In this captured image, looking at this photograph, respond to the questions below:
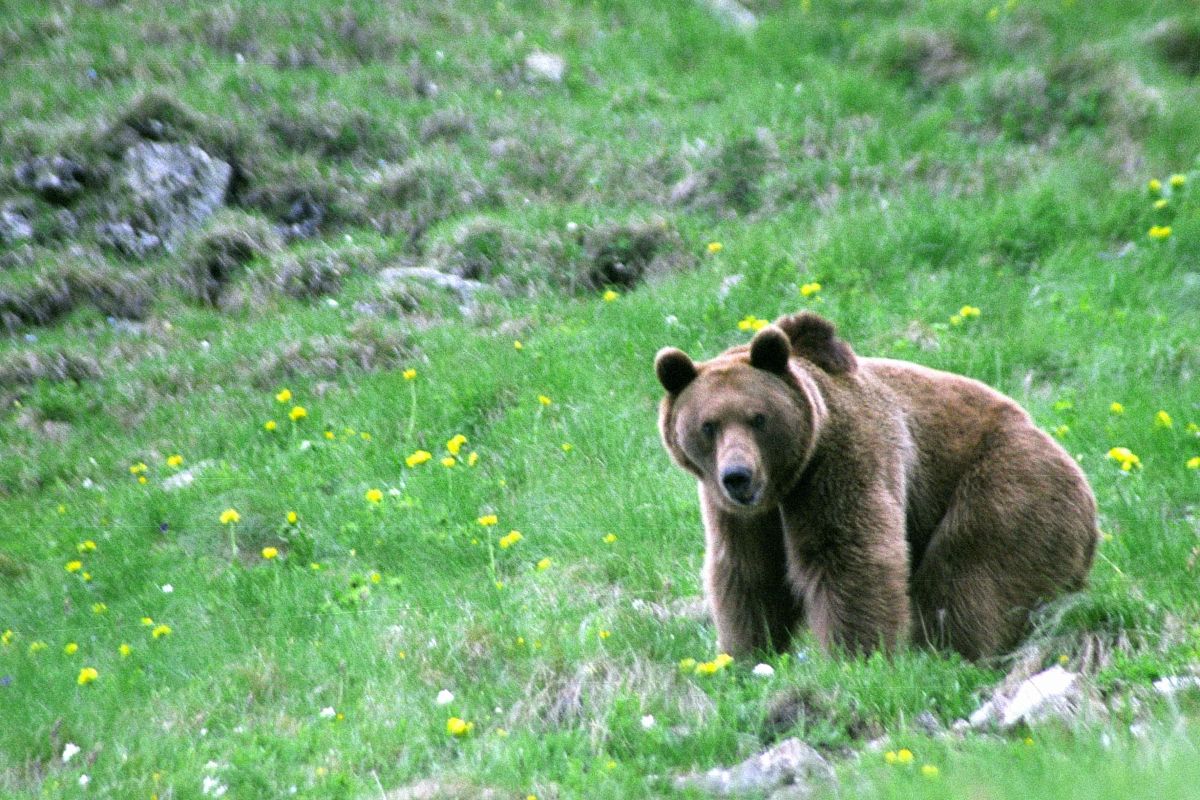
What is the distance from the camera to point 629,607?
6.44m

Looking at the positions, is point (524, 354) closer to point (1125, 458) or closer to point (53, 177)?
point (1125, 458)

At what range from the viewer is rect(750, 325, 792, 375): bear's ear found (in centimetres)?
552

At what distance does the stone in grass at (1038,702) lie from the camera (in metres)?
4.62

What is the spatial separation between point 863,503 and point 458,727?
1760 mm

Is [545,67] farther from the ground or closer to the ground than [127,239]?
farther from the ground

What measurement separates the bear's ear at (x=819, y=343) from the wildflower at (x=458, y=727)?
205 cm

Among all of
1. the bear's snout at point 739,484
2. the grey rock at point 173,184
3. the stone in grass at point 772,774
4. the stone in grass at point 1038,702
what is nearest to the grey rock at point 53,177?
the grey rock at point 173,184

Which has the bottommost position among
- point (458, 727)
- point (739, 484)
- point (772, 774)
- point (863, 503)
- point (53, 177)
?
point (53, 177)

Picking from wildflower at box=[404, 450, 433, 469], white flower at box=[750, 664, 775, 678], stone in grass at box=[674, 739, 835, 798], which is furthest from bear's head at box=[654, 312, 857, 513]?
wildflower at box=[404, 450, 433, 469]

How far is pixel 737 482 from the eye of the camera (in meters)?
5.25

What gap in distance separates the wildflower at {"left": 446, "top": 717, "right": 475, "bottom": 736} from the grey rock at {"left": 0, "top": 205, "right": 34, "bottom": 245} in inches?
323

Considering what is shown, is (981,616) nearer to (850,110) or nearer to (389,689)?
(389,689)

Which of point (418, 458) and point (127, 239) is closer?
point (418, 458)

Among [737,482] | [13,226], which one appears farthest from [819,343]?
[13,226]
